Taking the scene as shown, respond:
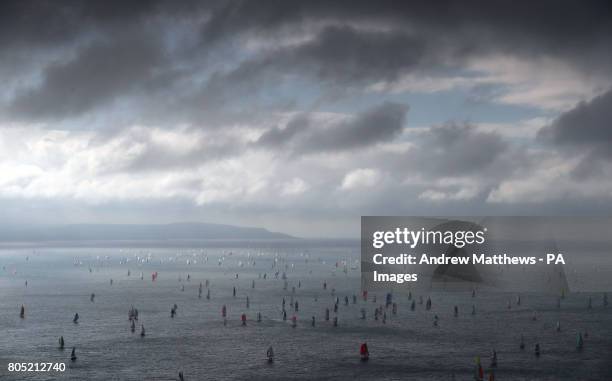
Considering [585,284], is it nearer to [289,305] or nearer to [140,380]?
[289,305]

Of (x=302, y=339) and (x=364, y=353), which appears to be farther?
(x=302, y=339)

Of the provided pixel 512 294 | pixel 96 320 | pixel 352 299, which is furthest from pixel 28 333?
pixel 512 294

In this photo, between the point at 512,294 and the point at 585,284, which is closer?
the point at 512,294

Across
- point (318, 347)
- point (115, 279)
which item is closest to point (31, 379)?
point (318, 347)

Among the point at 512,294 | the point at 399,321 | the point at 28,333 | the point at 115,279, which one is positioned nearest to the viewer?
the point at 28,333

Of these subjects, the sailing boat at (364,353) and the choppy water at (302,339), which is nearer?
the choppy water at (302,339)

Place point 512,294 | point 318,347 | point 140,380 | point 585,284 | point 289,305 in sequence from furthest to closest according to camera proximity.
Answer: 1. point 585,284
2. point 512,294
3. point 289,305
4. point 318,347
5. point 140,380

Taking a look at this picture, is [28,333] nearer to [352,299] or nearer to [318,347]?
[318,347]

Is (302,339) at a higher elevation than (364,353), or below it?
below

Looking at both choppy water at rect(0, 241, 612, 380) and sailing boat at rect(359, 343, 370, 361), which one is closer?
choppy water at rect(0, 241, 612, 380)
